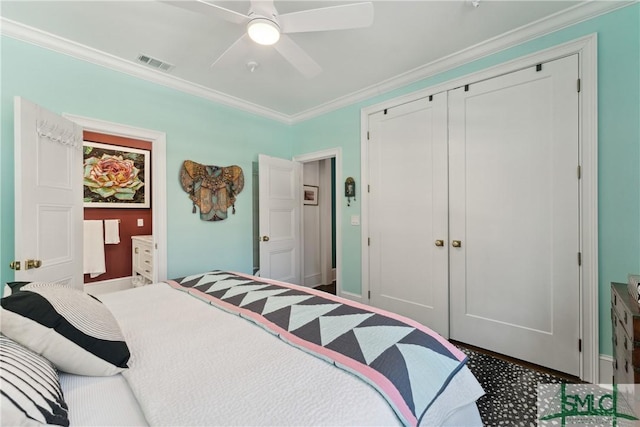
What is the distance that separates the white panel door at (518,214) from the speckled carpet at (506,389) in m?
0.17

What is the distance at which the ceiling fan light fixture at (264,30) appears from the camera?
59.7 inches

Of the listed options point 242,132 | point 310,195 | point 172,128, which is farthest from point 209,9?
point 310,195

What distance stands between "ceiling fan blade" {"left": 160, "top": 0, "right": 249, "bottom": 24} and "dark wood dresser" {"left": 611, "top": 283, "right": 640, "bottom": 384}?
2.35 m

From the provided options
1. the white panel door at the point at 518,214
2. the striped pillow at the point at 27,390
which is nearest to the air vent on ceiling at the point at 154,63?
the striped pillow at the point at 27,390

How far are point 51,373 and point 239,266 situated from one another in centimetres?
266

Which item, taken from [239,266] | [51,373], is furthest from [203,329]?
[239,266]

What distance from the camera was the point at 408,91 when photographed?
2.86 meters

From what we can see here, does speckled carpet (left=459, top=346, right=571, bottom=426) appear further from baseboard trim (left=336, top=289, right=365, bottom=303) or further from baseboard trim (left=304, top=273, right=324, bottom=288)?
baseboard trim (left=304, top=273, right=324, bottom=288)

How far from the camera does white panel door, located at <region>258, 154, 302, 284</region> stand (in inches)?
136

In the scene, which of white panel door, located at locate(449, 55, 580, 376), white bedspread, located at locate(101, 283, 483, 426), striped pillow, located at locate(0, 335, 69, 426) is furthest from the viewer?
white panel door, located at locate(449, 55, 580, 376)

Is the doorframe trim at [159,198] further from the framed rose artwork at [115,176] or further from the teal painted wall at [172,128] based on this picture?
the framed rose artwork at [115,176]

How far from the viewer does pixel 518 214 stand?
2.21 m

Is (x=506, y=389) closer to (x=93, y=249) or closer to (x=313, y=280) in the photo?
Result: (x=313, y=280)

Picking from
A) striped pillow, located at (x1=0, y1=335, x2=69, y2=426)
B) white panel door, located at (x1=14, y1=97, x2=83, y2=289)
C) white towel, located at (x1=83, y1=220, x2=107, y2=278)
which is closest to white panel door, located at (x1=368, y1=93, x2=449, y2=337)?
striped pillow, located at (x1=0, y1=335, x2=69, y2=426)
